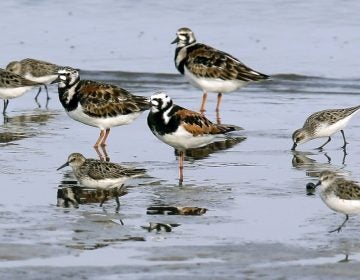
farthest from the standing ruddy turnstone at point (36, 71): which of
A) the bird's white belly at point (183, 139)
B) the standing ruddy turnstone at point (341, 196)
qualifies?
the standing ruddy turnstone at point (341, 196)

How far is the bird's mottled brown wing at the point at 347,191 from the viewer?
11.5 m

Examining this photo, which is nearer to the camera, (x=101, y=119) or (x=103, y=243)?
(x=103, y=243)

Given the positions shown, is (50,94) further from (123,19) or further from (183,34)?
(123,19)

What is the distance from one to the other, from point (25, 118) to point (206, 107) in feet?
10.9

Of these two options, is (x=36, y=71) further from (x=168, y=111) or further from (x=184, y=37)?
(x=168, y=111)

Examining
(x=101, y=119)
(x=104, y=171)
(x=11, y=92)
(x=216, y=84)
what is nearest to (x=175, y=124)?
(x=104, y=171)

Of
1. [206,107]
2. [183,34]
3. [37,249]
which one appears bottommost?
[37,249]

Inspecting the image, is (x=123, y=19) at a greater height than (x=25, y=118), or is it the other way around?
(x=123, y=19)

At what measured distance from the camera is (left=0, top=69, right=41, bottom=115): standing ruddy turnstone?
1897cm

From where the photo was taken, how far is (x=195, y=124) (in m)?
14.7

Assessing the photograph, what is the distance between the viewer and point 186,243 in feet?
36.4

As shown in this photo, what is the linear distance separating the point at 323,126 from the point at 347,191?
4.80m

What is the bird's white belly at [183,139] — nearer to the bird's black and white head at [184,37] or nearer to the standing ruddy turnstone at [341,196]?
the standing ruddy turnstone at [341,196]

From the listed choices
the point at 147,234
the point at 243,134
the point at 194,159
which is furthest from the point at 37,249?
the point at 243,134
